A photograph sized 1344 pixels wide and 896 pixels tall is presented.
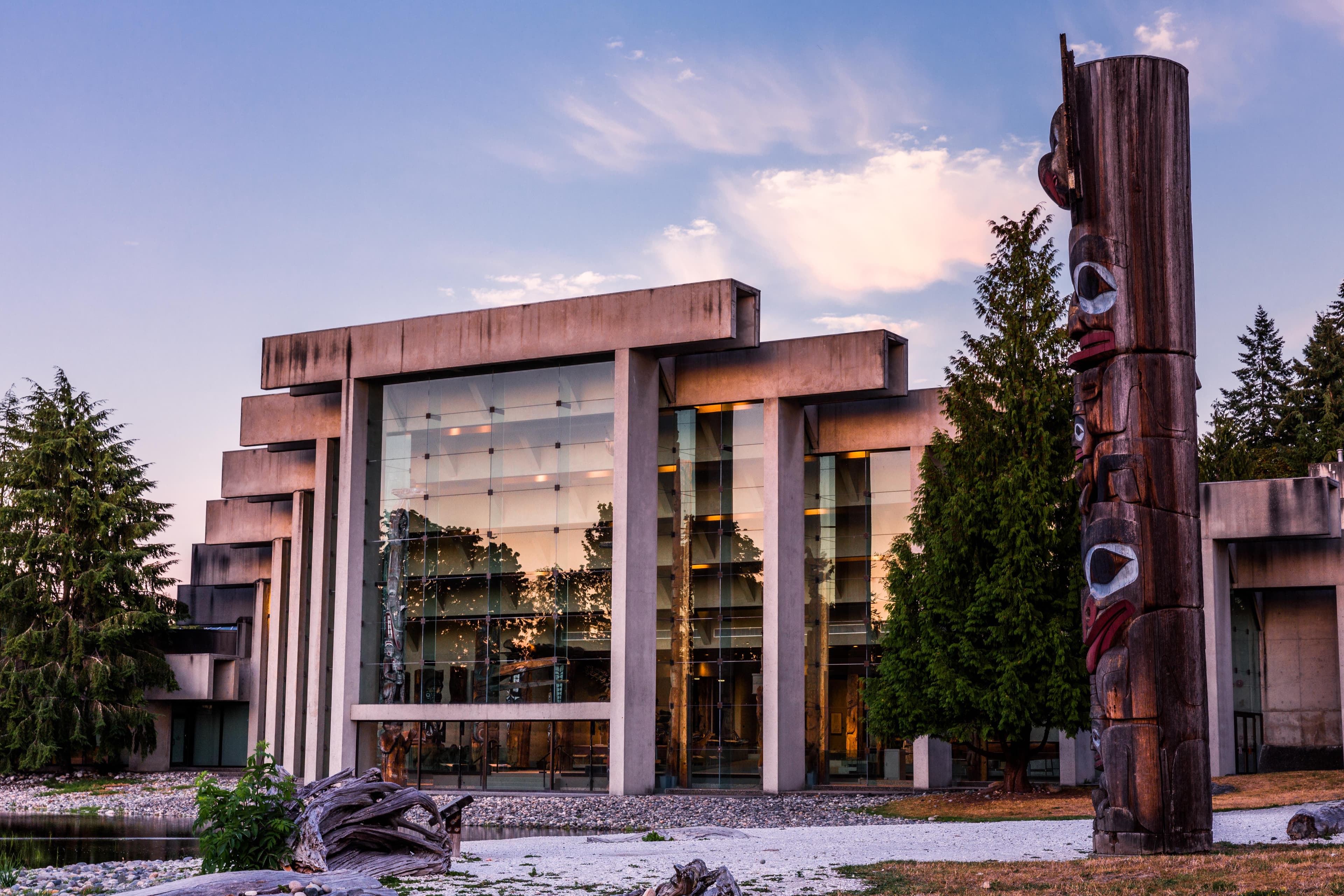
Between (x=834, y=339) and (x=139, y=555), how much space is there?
26901mm

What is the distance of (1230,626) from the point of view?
37.8 meters

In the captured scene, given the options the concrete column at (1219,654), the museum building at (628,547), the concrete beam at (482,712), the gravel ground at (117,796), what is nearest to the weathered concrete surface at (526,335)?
the museum building at (628,547)

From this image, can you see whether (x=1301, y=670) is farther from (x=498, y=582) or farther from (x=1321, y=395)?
(x=1321, y=395)

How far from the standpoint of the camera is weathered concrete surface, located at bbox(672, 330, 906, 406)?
3509 cm

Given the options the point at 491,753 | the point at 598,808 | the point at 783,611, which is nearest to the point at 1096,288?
the point at 598,808

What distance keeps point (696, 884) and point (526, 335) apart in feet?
91.3

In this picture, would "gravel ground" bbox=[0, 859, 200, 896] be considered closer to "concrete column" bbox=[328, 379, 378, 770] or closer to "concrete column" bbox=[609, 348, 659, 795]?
"concrete column" bbox=[609, 348, 659, 795]

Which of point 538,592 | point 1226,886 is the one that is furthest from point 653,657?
point 1226,886

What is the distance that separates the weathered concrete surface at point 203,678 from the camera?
51.7 metres

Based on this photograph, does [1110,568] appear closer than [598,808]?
Yes

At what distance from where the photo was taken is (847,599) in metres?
38.1

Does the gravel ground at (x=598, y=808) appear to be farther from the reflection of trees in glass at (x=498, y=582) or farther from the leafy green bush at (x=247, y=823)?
the leafy green bush at (x=247, y=823)

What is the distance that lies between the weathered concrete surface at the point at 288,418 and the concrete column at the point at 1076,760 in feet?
74.7

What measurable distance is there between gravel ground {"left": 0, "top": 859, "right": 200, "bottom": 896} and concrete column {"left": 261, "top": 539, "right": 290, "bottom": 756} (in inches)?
1156
